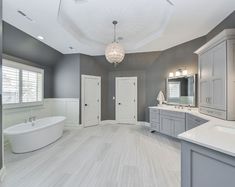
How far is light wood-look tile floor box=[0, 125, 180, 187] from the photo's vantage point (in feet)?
6.78

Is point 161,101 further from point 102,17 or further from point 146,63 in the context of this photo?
point 102,17

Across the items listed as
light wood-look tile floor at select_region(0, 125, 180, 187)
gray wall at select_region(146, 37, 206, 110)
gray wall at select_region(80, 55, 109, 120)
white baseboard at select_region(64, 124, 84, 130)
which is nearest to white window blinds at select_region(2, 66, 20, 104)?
light wood-look tile floor at select_region(0, 125, 180, 187)

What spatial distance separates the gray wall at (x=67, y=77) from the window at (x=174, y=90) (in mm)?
3372

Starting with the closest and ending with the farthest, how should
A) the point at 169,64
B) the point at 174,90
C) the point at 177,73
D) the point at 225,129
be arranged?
the point at 225,129
the point at 177,73
the point at 174,90
the point at 169,64

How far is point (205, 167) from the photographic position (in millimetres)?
1166

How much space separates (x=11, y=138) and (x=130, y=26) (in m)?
3.82

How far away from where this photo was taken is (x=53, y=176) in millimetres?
2186

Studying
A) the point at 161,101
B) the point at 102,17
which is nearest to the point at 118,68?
the point at 161,101

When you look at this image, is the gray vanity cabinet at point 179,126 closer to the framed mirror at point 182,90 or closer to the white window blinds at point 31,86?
the framed mirror at point 182,90

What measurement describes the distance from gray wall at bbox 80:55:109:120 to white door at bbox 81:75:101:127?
20 cm

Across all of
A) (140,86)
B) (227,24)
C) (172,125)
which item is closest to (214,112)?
(172,125)

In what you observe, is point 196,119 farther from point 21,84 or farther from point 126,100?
point 21,84

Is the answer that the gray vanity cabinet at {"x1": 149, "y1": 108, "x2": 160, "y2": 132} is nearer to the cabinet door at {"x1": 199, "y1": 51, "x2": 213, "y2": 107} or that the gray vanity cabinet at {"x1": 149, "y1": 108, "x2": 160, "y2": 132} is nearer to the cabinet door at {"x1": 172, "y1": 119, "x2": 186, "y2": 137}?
the cabinet door at {"x1": 172, "y1": 119, "x2": 186, "y2": 137}

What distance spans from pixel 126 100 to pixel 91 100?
1.54 metres
